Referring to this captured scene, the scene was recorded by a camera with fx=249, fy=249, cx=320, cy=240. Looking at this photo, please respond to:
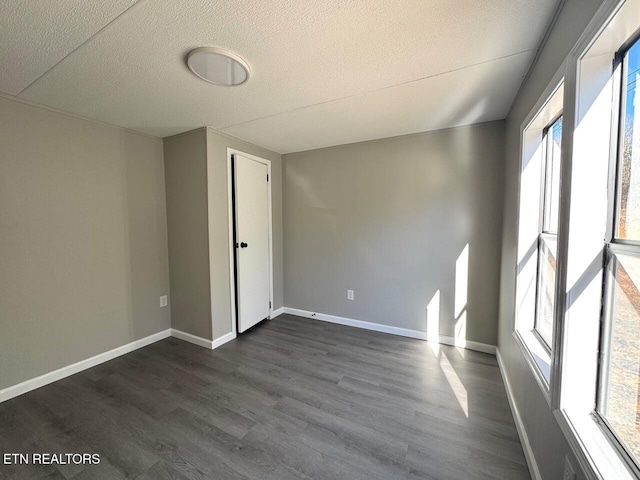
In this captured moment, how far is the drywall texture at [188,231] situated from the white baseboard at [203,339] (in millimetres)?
43

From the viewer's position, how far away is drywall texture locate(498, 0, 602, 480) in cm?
100

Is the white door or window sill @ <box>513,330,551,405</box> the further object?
the white door

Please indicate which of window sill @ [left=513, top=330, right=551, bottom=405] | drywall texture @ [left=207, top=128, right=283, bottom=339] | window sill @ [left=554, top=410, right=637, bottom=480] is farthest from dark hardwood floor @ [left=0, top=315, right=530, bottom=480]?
window sill @ [left=554, top=410, right=637, bottom=480]

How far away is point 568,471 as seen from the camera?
896 millimetres

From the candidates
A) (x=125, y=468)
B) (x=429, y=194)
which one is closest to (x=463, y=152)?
(x=429, y=194)

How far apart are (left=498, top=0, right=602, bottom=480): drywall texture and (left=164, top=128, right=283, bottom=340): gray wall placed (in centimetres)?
258

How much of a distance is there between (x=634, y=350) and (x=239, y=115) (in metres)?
2.68

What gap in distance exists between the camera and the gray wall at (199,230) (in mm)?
2551

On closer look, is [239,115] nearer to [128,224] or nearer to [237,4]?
[237,4]

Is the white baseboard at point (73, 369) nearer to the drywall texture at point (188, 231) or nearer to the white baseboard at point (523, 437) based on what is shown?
the drywall texture at point (188, 231)

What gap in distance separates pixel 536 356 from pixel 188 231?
3044 mm

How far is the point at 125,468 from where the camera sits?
4.41 ft

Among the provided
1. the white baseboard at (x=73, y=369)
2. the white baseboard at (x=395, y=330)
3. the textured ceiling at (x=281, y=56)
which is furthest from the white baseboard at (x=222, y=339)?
the textured ceiling at (x=281, y=56)

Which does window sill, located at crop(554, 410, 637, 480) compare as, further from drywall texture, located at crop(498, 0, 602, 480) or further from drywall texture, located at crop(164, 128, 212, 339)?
drywall texture, located at crop(164, 128, 212, 339)
